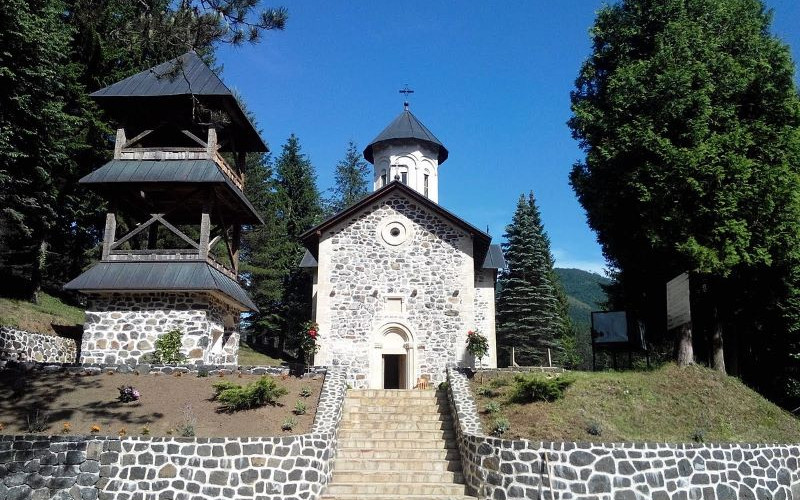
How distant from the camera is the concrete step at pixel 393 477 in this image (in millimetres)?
11305

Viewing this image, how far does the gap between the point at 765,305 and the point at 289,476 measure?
15017 millimetres

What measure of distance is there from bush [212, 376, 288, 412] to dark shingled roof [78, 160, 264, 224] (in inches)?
255

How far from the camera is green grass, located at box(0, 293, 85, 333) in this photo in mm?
17936

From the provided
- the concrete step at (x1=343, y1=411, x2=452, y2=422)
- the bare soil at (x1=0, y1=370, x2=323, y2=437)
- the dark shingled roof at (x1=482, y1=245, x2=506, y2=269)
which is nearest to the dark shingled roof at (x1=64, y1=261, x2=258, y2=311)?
the bare soil at (x1=0, y1=370, x2=323, y2=437)

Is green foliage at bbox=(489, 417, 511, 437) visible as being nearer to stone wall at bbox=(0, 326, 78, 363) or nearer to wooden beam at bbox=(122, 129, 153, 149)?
stone wall at bbox=(0, 326, 78, 363)

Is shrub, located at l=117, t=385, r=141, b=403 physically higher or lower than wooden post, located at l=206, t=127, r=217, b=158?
lower

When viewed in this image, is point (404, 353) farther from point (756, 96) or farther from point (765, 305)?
point (756, 96)

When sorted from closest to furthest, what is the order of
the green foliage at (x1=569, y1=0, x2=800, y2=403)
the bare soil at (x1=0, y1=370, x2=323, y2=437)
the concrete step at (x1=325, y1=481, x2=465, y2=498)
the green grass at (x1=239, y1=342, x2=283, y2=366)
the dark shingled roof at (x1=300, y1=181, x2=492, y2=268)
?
the concrete step at (x1=325, y1=481, x2=465, y2=498) < the bare soil at (x1=0, y1=370, x2=323, y2=437) < the green foliage at (x1=569, y1=0, x2=800, y2=403) < the dark shingled roof at (x1=300, y1=181, x2=492, y2=268) < the green grass at (x1=239, y1=342, x2=283, y2=366)

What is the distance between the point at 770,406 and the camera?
1417cm

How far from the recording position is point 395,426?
44.1 ft

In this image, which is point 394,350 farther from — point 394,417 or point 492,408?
point 492,408

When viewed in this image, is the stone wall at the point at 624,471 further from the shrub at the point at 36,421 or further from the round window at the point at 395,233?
the round window at the point at 395,233

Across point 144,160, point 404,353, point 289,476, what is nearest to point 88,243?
point 144,160

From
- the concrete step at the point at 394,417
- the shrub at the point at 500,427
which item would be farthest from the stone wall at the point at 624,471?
the concrete step at the point at 394,417
